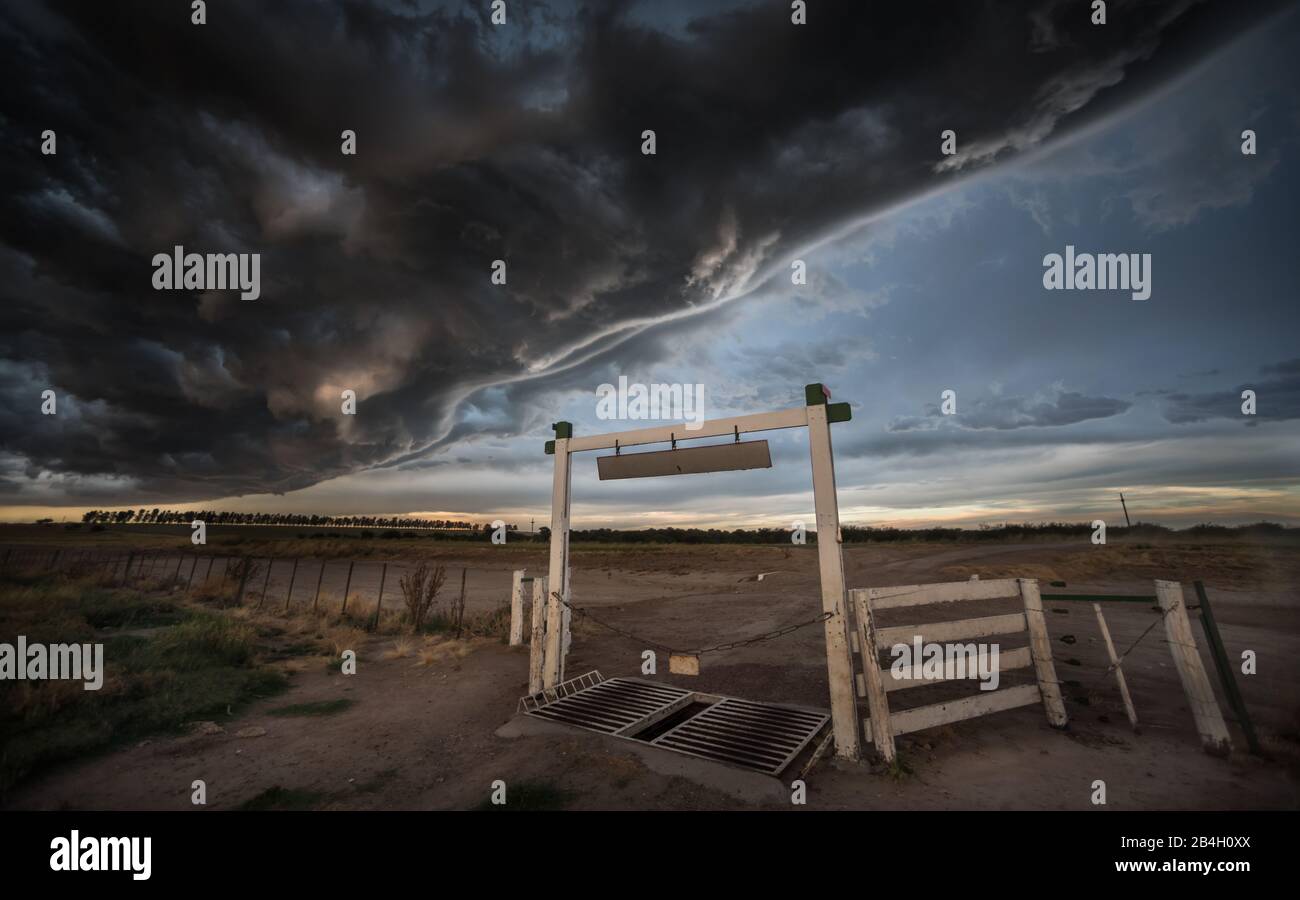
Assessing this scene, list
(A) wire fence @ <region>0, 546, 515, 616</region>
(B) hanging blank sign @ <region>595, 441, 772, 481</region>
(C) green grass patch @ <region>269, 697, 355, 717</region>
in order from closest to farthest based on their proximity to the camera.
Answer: (B) hanging blank sign @ <region>595, 441, 772, 481</region>, (C) green grass patch @ <region>269, 697, 355, 717</region>, (A) wire fence @ <region>0, 546, 515, 616</region>

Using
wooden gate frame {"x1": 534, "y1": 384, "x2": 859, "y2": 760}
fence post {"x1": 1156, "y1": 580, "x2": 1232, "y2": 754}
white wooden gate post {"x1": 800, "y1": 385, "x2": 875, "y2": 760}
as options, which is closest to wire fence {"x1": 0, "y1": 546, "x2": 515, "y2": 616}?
wooden gate frame {"x1": 534, "y1": 384, "x2": 859, "y2": 760}

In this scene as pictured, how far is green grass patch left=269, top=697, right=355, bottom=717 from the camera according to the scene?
755cm

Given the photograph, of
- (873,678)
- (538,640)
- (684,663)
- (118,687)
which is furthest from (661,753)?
(118,687)

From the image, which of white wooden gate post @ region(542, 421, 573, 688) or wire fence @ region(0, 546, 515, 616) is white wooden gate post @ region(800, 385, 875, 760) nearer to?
white wooden gate post @ region(542, 421, 573, 688)

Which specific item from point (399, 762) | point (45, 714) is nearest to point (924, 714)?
point (399, 762)

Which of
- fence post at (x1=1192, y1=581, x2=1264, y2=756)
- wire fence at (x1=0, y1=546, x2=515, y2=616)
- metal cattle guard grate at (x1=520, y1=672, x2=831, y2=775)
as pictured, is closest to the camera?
fence post at (x1=1192, y1=581, x2=1264, y2=756)

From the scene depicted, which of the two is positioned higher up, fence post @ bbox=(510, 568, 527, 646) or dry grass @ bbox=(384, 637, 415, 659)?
fence post @ bbox=(510, 568, 527, 646)

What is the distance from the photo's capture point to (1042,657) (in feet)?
20.0

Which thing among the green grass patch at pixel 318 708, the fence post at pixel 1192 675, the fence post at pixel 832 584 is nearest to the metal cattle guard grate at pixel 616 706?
the fence post at pixel 832 584

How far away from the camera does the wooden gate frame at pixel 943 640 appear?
5.26 metres

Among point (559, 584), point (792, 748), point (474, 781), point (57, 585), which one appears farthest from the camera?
point (57, 585)

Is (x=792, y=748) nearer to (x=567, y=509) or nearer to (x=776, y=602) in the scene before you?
(x=567, y=509)
